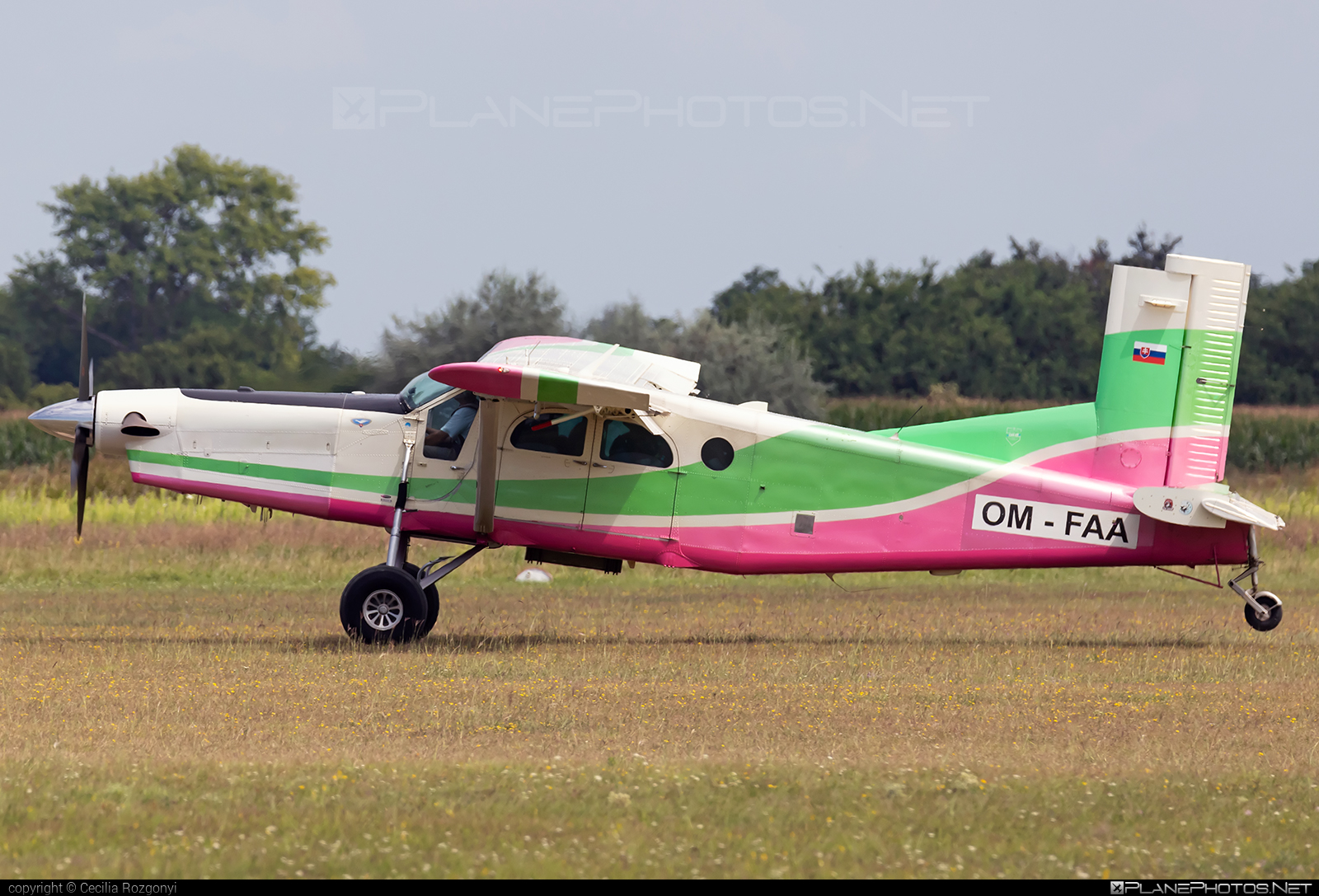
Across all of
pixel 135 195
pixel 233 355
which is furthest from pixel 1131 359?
pixel 135 195

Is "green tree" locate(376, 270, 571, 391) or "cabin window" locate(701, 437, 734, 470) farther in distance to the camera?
"green tree" locate(376, 270, 571, 391)

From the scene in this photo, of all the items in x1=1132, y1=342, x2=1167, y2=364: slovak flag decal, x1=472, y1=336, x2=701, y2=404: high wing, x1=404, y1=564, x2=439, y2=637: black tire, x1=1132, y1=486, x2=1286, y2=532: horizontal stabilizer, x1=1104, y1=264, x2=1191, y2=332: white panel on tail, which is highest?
x1=1104, y1=264, x2=1191, y2=332: white panel on tail

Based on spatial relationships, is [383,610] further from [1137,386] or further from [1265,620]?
[1265,620]

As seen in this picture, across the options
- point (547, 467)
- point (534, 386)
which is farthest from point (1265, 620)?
point (534, 386)

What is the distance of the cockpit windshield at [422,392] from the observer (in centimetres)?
1340

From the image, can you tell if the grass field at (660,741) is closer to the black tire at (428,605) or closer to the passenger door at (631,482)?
the black tire at (428,605)

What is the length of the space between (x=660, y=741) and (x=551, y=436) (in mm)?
5171

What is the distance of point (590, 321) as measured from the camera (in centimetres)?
3111

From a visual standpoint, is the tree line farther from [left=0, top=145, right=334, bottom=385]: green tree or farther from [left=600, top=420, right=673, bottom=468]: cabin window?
[left=600, top=420, right=673, bottom=468]: cabin window

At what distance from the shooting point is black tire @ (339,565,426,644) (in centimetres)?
1284

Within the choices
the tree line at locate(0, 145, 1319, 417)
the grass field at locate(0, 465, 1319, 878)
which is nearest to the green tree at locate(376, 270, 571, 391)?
the tree line at locate(0, 145, 1319, 417)

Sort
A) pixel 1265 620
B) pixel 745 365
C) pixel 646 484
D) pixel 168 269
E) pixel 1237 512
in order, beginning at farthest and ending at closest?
pixel 168 269
pixel 745 365
pixel 1265 620
pixel 646 484
pixel 1237 512

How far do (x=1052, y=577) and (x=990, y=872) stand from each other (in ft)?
55.7

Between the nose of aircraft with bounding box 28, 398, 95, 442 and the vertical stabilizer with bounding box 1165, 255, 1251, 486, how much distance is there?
10.6 m
